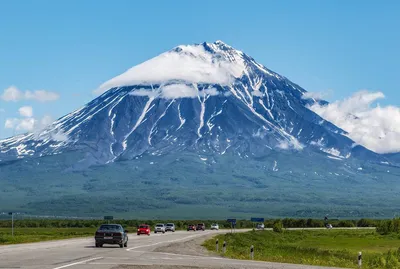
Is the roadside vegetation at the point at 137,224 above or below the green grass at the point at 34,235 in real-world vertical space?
above

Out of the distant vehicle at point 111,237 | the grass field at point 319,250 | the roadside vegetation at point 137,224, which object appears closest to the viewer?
the grass field at point 319,250

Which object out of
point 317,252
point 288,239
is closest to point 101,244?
point 317,252

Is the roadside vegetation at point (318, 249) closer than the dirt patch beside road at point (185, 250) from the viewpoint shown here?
Yes

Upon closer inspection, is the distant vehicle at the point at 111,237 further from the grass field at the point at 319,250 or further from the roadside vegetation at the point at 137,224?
the roadside vegetation at the point at 137,224

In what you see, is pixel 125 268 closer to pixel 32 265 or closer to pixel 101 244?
pixel 32 265

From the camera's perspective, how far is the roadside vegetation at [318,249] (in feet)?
154

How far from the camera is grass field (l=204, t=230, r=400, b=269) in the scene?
46.8 metres


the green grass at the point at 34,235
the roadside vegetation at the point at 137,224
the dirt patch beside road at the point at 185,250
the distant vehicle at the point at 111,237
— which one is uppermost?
the roadside vegetation at the point at 137,224

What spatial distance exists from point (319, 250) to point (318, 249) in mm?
2209

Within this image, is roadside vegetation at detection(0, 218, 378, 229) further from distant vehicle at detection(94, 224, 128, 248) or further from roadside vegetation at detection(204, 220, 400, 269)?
distant vehicle at detection(94, 224, 128, 248)

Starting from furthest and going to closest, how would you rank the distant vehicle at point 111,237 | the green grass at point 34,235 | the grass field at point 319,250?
the green grass at point 34,235 < the distant vehicle at point 111,237 < the grass field at point 319,250

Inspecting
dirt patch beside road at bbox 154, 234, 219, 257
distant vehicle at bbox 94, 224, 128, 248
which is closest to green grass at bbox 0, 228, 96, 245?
distant vehicle at bbox 94, 224, 128, 248

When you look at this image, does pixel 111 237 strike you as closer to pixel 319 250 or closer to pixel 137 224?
pixel 319 250

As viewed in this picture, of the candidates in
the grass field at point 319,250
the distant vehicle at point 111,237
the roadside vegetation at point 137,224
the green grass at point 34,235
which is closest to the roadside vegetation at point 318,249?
the grass field at point 319,250
